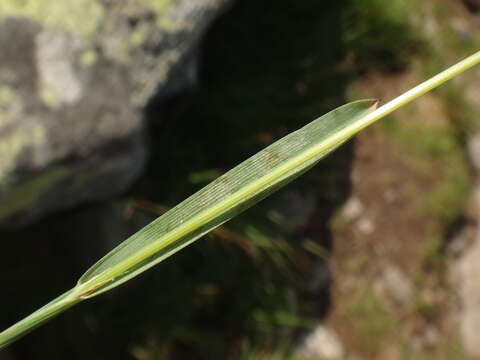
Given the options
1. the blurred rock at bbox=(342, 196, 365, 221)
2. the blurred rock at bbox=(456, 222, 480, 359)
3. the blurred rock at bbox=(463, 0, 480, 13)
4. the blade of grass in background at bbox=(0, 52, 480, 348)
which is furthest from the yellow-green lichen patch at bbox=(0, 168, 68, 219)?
the blurred rock at bbox=(463, 0, 480, 13)

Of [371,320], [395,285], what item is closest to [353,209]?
[395,285]

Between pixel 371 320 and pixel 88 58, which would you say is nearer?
pixel 88 58

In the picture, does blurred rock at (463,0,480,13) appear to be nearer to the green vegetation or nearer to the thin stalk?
the green vegetation

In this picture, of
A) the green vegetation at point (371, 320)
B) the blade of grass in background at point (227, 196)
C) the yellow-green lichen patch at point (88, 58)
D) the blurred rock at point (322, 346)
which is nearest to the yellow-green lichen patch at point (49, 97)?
the yellow-green lichen patch at point (88, 58)

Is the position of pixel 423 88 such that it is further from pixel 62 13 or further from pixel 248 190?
pixel 62 13

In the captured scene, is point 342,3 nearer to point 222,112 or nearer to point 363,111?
point 222,112

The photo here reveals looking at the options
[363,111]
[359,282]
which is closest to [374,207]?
[359,282]
